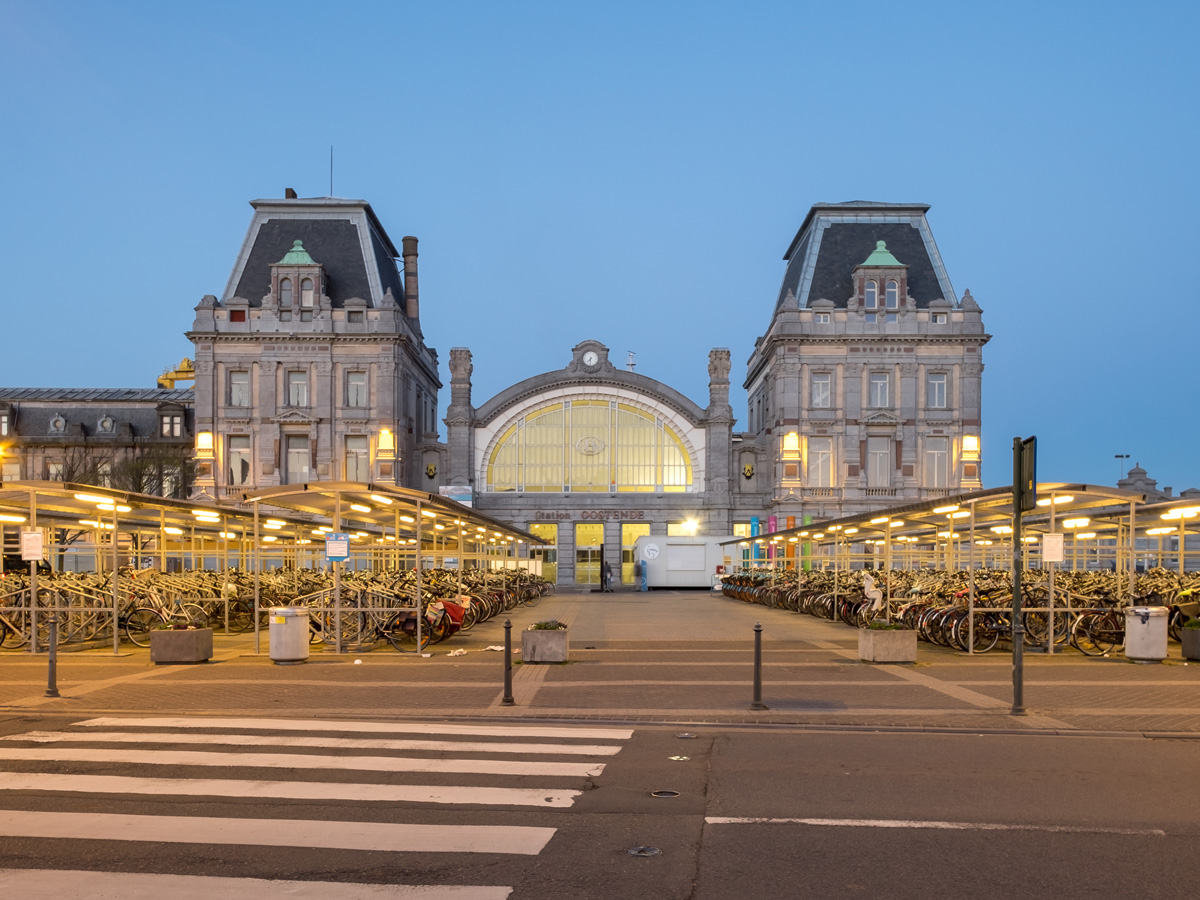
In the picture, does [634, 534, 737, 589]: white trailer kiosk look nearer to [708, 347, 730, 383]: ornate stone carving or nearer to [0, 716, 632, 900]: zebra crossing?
[708, 347, 730, 383]: ornate stone carving

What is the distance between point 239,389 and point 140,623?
4795cm

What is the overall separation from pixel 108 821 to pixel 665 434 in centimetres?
6092

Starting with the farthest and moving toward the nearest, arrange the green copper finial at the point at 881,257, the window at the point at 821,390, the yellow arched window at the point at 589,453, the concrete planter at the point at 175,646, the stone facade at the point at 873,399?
1. the yellow arched window at the point at 589,453
2. the green copper finial at the point at 881,257
3. the window at the point at 821,390
4. the stone facade at the point at 873,399
5. the concrete planter at the point at 175,646

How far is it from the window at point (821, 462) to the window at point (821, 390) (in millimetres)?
2197

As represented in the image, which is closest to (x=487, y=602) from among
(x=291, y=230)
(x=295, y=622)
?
(x=295, y=622)

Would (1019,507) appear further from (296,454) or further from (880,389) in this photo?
(296,454)

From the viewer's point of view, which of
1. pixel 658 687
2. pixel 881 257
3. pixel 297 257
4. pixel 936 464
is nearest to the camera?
pixel 658 687

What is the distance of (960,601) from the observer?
21547 mm

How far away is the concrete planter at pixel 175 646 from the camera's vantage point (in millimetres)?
18156

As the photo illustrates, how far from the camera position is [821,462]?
2618 inches

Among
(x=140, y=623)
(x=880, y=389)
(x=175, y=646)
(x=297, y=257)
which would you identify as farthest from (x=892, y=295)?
(x=175, y=646)

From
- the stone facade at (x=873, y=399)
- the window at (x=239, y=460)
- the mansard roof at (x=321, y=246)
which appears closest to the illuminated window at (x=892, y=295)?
the stone facade at (x=873, y=399)

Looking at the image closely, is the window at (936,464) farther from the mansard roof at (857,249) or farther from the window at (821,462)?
the mansard roof at (857,249)

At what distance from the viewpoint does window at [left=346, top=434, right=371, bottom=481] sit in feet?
222
